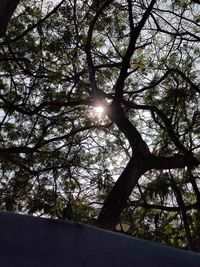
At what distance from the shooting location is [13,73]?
784 centimetres

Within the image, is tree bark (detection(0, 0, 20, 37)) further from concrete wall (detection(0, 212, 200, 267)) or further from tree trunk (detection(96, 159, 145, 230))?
tree trunk (detection(96, 159, 145, 230))

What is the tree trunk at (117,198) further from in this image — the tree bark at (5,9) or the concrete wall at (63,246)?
the concrete wall at (63,246)

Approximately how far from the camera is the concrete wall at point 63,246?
5.56 feet

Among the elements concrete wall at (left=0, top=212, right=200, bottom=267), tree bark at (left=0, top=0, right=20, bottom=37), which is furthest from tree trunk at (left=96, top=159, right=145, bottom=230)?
concrete wall at (left=0, top=212, right=200, bottom=267)

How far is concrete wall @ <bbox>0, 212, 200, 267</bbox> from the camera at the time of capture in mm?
1695

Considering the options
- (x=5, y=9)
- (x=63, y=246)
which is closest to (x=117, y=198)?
(x=5, y=9)

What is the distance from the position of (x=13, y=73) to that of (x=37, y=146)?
1416 mm

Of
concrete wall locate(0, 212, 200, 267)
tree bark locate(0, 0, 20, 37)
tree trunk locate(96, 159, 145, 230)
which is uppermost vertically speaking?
tree bark locate(0, 0, 20, 37)

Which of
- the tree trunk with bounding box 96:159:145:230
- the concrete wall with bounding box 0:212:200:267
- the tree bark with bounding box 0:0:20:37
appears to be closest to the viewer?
the concrete wall with bounding box 0:212:200:267

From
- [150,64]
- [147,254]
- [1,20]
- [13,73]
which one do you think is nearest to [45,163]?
[13,73]

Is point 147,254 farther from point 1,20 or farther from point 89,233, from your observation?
point 1,20

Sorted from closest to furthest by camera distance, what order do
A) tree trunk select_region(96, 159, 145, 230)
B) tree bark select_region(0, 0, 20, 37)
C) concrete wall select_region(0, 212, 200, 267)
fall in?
1. concrete wall select_region(0, 212, 200, 267)
2. tree bark select_region(0, 0, 20, 37)
3. tree trunk select_region(96, 159, 145, 230)

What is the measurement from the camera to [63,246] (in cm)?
183

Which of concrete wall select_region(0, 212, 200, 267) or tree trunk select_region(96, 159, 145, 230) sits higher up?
tree trunk select_region(96, 159, 145, 230)
